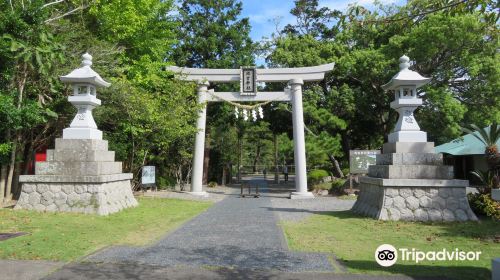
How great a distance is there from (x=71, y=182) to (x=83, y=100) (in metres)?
2.32

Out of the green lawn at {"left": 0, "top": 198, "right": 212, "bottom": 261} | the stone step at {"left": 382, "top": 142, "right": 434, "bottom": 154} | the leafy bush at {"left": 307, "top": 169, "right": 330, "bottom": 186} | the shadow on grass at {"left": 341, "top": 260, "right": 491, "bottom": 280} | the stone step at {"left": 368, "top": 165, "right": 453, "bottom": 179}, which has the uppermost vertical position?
the stone step at {"left": 382, "top": 142, "right": 434, "bottom": 154}

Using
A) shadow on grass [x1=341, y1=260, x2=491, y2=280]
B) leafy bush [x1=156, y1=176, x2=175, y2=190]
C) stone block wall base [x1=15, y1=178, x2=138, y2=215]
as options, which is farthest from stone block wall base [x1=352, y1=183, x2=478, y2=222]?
leafy bush [x1=156, y1=176, x2=175, y2=190]

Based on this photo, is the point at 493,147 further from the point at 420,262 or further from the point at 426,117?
the point at 426,117

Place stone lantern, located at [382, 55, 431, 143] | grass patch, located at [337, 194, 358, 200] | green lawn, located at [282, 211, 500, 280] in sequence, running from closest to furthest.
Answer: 1. green lawn, located at [282, 211, 500, 280]
2. stone lantern, located at [382, 55, 431, 143]
3. grass patch, located at [337, 194, 358, 200]

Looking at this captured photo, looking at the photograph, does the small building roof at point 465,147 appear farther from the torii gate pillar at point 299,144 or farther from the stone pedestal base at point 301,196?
the stone pedestal base at point 301,196

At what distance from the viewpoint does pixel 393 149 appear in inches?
413

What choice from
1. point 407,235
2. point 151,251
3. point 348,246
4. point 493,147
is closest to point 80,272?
point 151,251

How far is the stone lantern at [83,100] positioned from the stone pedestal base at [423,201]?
8.00 m

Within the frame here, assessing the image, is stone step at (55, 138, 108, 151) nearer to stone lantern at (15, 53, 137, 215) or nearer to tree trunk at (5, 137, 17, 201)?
stone lantern at (15, 53, 137, 215)

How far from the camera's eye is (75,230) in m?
7.97

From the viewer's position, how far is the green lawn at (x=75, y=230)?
Answer: 20.0 feet

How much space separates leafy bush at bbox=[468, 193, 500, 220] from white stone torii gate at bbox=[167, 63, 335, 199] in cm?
806

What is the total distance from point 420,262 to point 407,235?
2119 mm

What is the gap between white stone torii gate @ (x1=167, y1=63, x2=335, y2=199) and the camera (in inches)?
712
